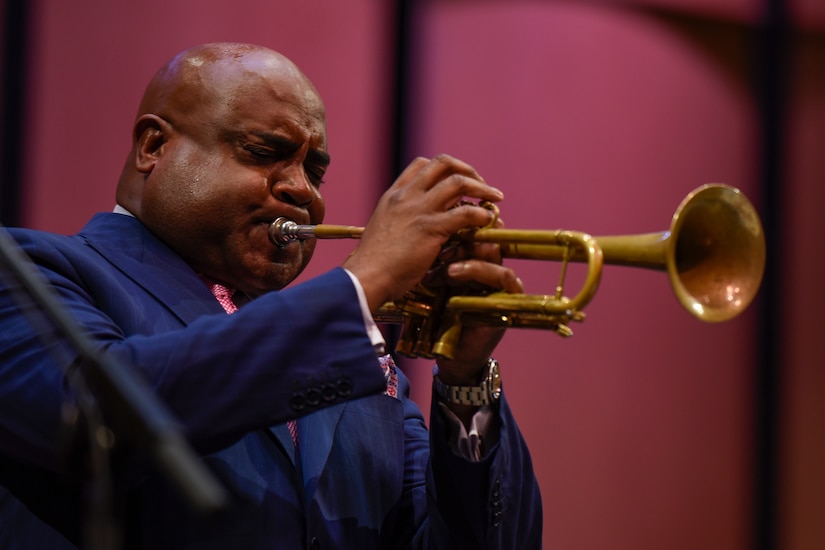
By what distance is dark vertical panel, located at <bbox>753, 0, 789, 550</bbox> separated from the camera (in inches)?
153

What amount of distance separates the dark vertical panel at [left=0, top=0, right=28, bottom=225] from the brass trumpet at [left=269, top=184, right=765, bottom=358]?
1352 millimetres

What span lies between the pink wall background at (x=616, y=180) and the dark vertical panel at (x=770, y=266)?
4cm

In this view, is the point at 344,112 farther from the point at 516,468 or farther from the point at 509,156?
the point at 516,468

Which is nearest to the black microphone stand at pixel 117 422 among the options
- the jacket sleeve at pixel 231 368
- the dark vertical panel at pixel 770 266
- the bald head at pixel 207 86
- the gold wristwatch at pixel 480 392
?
the jacket sleeve at pixel 231 368

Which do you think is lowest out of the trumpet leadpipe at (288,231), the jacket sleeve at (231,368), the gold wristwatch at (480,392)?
the gold wristwatch at (480,392)

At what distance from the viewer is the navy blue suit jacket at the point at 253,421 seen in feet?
5.13

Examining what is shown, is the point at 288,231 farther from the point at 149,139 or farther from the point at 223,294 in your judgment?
the point at 149,139

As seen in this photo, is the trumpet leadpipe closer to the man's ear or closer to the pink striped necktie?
the pink striped necktie

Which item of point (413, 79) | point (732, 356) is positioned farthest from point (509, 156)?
point (732, 356)

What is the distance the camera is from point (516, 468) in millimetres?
2004

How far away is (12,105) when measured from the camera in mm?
2711

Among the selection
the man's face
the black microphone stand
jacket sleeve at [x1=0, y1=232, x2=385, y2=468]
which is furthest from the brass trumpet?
the black microphone stand

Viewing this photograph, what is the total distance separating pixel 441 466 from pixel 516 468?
0.15 meters

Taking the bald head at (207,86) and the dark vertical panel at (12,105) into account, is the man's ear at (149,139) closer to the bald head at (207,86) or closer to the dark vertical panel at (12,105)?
the bald head at (207,86)
